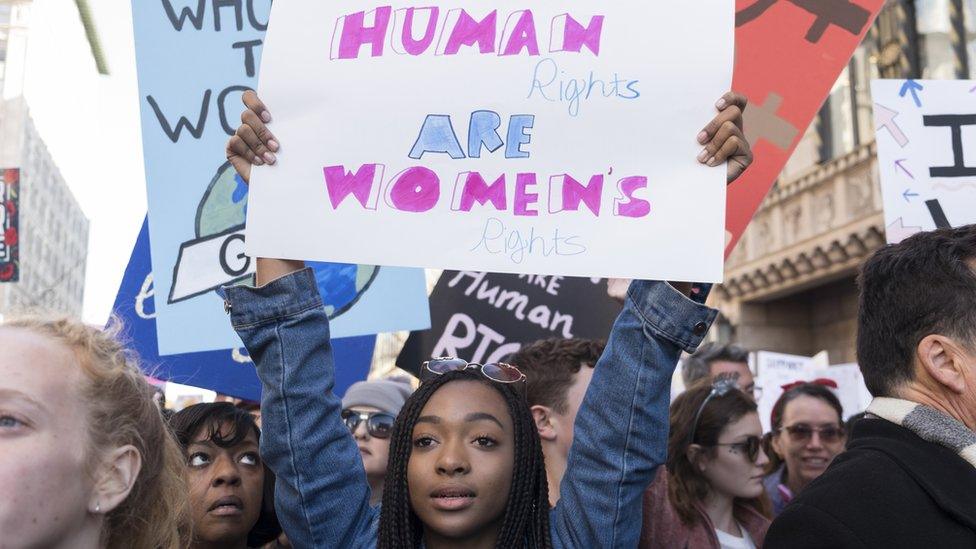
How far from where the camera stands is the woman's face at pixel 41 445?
1.59m

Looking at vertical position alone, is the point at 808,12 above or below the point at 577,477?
above

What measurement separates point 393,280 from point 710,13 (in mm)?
1504

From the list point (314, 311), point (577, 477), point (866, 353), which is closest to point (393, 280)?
point (314, 311)

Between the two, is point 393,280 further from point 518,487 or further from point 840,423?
point 840,423

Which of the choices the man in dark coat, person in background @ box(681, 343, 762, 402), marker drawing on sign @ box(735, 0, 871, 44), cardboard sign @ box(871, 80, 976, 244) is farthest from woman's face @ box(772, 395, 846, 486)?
the man in dark coat

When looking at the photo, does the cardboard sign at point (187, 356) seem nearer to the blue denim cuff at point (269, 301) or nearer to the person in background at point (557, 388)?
the person in background at point (557, 388)

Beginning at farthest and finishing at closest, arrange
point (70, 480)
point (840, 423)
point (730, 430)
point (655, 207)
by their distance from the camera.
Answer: point (840, 423)
point (730, 430)
point (655, 207)
point (70, 480)

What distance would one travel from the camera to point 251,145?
2191 millimetres

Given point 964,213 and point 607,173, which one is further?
point 964,213

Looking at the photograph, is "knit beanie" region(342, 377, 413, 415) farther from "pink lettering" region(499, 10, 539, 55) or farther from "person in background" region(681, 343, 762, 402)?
"person in background" region(681, 343, 762, 402)

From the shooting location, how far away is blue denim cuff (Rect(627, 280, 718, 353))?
2016 mm

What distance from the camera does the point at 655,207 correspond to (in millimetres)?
2043

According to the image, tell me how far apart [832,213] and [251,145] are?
1470 centimetres

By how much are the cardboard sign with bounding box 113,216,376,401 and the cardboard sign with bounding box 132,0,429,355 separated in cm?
21
